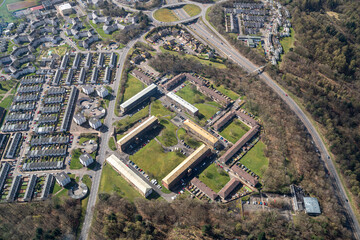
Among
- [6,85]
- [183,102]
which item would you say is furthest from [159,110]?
[6,85]

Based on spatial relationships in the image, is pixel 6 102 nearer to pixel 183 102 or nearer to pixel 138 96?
pixel 138 96

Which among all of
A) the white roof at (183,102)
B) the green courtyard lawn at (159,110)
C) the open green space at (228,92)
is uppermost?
the open green space at (228,92)

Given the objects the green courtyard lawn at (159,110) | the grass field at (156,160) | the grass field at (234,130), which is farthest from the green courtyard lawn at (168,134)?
the grass field at (234,130)

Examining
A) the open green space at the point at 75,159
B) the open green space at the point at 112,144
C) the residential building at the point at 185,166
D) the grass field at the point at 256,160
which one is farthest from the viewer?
the open green space at the point at 112,144

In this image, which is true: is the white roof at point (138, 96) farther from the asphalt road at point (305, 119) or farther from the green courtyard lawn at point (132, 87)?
the asphalt road at point (305, 119)

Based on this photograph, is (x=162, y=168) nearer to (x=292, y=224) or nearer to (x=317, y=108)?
(x=292, y=224)

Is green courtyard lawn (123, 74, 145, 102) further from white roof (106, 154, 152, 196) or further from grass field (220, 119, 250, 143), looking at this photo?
grass field (220, 119, 250, 143)
